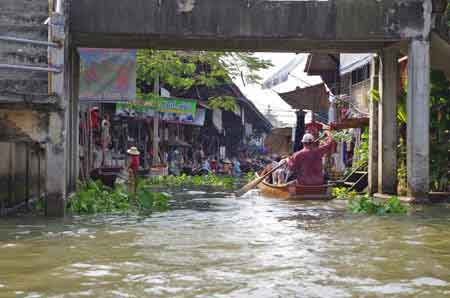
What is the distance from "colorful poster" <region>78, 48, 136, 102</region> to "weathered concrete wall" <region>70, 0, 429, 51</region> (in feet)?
13.4

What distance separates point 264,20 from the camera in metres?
12.1

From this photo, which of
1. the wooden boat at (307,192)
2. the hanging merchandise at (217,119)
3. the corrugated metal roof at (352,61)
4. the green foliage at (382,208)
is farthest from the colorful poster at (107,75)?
the hanging merchandise at (217,119)

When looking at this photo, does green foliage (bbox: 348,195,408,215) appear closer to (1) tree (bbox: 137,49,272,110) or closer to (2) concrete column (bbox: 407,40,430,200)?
(2) concrete column (bbox: 407,40,430,200)

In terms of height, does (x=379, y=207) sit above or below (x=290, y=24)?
below

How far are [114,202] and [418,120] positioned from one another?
18.4 ft

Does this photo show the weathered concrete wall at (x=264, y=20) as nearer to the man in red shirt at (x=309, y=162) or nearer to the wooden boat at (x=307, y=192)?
the man in red shirt at (x=309, y=162)

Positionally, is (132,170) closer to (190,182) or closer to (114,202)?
(114,202)

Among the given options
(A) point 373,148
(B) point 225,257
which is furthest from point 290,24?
(B) point 225,257

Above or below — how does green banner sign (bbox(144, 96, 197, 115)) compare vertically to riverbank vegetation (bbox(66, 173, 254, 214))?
above

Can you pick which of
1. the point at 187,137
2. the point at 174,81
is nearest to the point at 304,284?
the point at 174,81

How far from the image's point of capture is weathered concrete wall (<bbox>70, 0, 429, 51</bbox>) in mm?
11961

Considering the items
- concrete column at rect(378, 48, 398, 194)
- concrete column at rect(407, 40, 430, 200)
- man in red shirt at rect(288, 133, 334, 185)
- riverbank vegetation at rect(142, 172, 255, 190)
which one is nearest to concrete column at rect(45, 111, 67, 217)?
man in red shirt at rect(288, 133, 334, 185)

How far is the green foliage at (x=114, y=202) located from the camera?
11102mm

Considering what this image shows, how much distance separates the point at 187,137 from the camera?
122 feet
